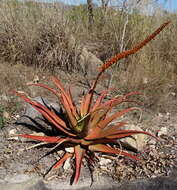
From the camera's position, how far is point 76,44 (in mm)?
4129

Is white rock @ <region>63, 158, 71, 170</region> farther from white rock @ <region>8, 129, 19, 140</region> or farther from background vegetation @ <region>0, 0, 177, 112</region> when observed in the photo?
background vegetation @ <region>0, 0, 177, 112</region>

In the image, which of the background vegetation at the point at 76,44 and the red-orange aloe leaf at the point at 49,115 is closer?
the red-orange aloe leaf at the point at 49,115

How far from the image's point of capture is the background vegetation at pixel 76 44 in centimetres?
363

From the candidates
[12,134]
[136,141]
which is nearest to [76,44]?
[12,134]

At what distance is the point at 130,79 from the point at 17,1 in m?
2.64

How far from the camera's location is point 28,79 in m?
3.76

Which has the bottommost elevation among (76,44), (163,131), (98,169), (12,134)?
(98,169)

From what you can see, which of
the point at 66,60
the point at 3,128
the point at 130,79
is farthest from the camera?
the point at 66,60

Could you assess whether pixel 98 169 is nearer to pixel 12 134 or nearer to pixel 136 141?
pixel 136 141

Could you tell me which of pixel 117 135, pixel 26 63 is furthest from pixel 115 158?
pixel 26 63

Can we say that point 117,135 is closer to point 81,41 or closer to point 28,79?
point 28,79

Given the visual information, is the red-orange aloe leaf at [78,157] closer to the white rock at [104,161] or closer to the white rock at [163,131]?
the white rock at [104,161]

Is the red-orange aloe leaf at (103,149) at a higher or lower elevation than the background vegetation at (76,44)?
lower

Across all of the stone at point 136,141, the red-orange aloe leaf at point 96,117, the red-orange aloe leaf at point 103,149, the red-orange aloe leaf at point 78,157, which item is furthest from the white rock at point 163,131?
the red-orange aloe leaf at point 78,157
